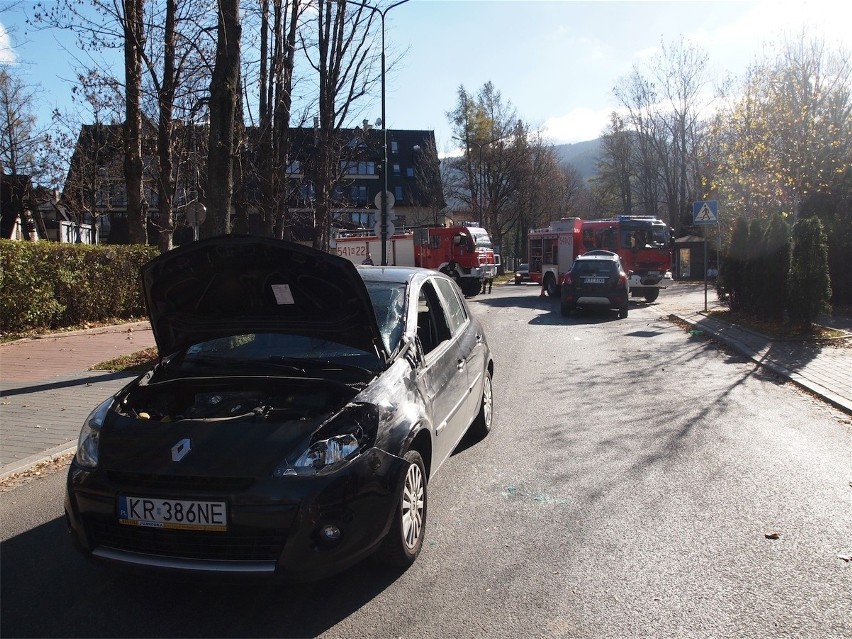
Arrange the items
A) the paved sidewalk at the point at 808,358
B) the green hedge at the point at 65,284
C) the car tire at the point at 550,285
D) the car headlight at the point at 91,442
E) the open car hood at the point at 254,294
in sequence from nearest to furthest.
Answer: the car headlight at the point at 91,442, the open car hood at the point at 254,294, the paved sidewalk at the point at 808,358, the green hedge at the point at 65,284, the car tire at the point at 550,285

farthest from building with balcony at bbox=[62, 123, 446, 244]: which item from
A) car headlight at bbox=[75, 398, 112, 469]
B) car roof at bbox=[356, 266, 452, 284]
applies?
car headlight at bbox=[75, 398, 112, 469]

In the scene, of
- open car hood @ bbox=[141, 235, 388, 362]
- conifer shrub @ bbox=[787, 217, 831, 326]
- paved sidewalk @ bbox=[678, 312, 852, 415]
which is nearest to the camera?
open car hood @ bbox=[141, 235, 388, 362]

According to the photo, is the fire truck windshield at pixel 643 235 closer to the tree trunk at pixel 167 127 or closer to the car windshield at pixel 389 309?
the tree trunk at pixel 167 127

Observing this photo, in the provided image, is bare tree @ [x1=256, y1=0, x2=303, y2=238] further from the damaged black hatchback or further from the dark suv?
the damaged black hatchback

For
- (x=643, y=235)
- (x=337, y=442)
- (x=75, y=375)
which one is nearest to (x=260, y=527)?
(x=337, y=442)

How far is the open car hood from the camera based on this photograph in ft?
13.7

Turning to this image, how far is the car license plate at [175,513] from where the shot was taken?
3.21m

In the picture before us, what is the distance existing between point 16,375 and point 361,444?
8267mm

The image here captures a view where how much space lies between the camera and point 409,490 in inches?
150

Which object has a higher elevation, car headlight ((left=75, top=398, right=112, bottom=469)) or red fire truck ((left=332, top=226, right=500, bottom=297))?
red fire truck ((left=332, top=226, right=500, bottom=297))

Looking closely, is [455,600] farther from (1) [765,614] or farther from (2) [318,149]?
(2) [318,149]

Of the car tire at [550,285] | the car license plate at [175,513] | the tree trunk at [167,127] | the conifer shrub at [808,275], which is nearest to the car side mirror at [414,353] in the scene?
the car license plate at [175,513]

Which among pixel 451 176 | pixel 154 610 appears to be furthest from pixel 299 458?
pixel 451 176

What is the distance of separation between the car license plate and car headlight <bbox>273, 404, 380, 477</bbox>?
32cm
